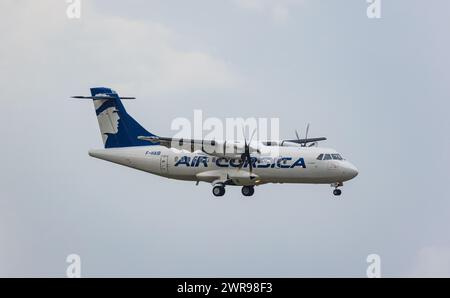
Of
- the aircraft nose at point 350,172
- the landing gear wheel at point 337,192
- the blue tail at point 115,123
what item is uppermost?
the blue tail at point 115,123

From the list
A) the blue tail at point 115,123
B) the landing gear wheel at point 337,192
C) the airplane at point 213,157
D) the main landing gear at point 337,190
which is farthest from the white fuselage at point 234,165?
the landing gear wheel at point 337,192

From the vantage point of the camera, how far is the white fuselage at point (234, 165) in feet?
229

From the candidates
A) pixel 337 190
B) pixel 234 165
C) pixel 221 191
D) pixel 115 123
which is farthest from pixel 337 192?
pixel 115 123

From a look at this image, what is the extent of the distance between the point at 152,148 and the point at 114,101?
14.5ft

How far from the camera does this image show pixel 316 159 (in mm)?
69938

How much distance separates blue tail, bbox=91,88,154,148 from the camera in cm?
7475

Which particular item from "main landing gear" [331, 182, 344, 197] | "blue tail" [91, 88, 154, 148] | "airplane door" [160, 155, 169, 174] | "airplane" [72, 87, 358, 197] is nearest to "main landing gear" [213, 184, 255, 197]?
"airplane" [72, 87, 358, 197]

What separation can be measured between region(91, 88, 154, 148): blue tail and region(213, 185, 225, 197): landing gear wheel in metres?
5.79

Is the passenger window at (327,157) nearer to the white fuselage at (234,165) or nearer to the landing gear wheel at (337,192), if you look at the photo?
the white fuselage at (234,165)

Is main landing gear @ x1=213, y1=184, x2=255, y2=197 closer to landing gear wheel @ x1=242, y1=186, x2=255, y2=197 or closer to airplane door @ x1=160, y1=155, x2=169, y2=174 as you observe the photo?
landing gear wheel @ x1=242, y1=186, x2=255, y2=197

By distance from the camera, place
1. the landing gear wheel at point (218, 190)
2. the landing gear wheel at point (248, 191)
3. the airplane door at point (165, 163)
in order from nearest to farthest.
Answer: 1. the landing gear wheel at point (218, 190)
2. the airplane door at point (165, 163)
3. the landing gear wheel at point (248, 191)

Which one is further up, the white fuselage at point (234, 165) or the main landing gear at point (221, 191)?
the white fuselage at point (234, 165)
